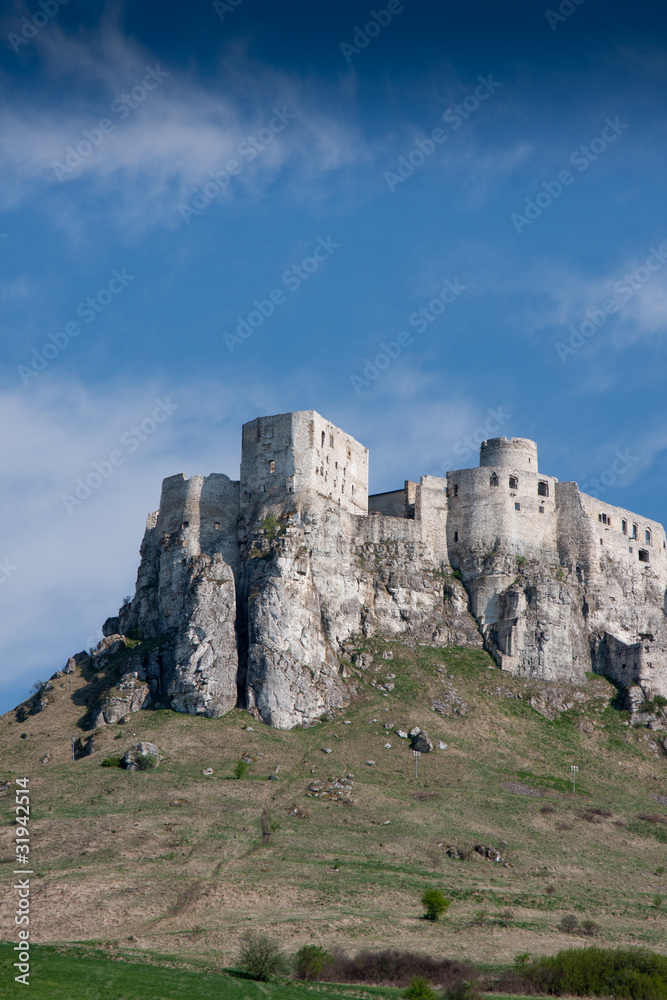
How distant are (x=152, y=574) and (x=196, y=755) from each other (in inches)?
1021

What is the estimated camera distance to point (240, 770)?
80125mm

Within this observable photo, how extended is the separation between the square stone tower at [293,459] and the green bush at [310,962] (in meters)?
52.7

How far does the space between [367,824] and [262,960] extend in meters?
25.0

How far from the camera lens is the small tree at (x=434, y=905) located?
60.8 metres

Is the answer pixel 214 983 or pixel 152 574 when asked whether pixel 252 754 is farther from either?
pixel 214 983

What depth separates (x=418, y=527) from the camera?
359 feet

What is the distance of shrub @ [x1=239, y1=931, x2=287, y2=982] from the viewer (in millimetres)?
50875

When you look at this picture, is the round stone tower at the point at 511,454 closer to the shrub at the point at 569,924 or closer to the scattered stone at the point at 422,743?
the scattered stone at the point at 422,743

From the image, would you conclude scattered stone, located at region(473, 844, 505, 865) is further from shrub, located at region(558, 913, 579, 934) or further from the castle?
the castle

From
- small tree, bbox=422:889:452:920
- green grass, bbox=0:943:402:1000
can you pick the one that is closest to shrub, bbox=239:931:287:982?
green grass, bbox=0:943:402:1000

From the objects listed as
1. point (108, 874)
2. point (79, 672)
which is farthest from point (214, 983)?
point (79, 672)

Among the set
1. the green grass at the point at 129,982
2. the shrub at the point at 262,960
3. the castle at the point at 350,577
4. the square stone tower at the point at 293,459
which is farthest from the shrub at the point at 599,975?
the square stone tower at the point at 293,459

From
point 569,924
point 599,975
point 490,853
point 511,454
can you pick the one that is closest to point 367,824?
point 490,853

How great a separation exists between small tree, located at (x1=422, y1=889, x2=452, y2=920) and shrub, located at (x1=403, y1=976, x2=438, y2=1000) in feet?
36.7
